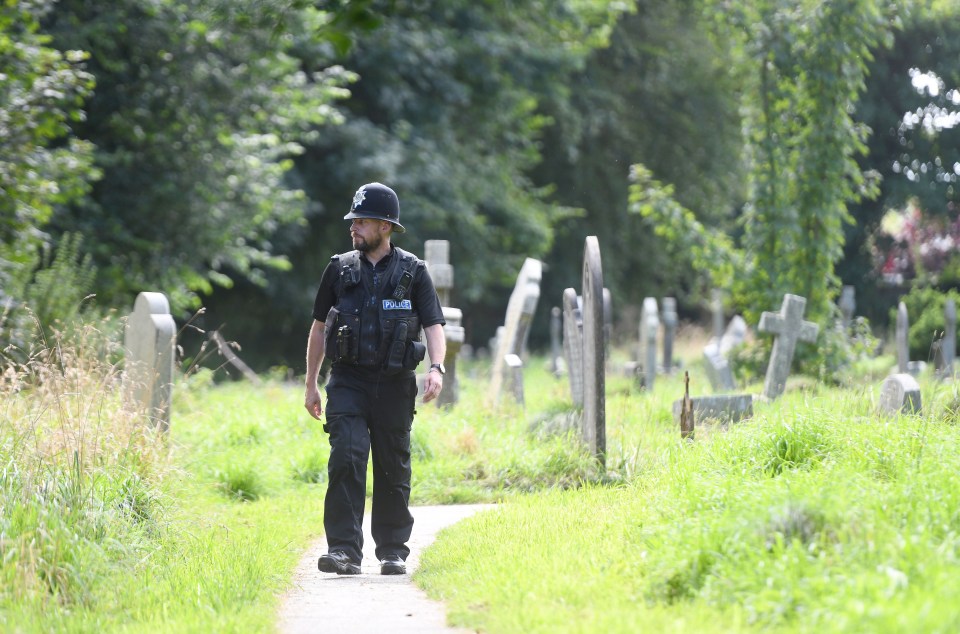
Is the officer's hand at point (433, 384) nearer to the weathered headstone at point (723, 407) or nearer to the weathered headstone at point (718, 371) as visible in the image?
the weathered headstone at point (723, 407)

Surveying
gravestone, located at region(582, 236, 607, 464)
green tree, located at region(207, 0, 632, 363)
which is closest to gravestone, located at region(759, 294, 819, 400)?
gravestone, located at region(582, 236, 607, 464)

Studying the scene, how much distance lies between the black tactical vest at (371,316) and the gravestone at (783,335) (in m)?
6.13

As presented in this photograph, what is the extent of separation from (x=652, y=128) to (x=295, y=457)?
1045 inches

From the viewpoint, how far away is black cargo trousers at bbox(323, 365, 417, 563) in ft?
22.9

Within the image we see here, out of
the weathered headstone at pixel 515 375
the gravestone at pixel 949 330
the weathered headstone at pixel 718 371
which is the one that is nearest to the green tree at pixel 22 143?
the weathered headstone at pixel 515 375

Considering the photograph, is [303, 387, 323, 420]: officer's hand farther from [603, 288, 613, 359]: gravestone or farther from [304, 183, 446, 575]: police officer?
[603, 288, 613, 359]: gravestone

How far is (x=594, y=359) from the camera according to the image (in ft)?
30.6

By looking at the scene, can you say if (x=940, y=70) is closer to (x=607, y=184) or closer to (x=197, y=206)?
(x=607, y=184)

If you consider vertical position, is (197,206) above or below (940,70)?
below

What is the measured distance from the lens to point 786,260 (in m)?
15.7

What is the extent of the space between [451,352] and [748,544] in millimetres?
7777

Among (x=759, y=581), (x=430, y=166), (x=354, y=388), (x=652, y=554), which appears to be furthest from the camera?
(x=430, y=166)

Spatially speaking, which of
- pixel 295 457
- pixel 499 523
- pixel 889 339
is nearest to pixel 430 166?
pixel 889 339

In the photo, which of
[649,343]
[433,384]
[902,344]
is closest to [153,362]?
[433,384]
